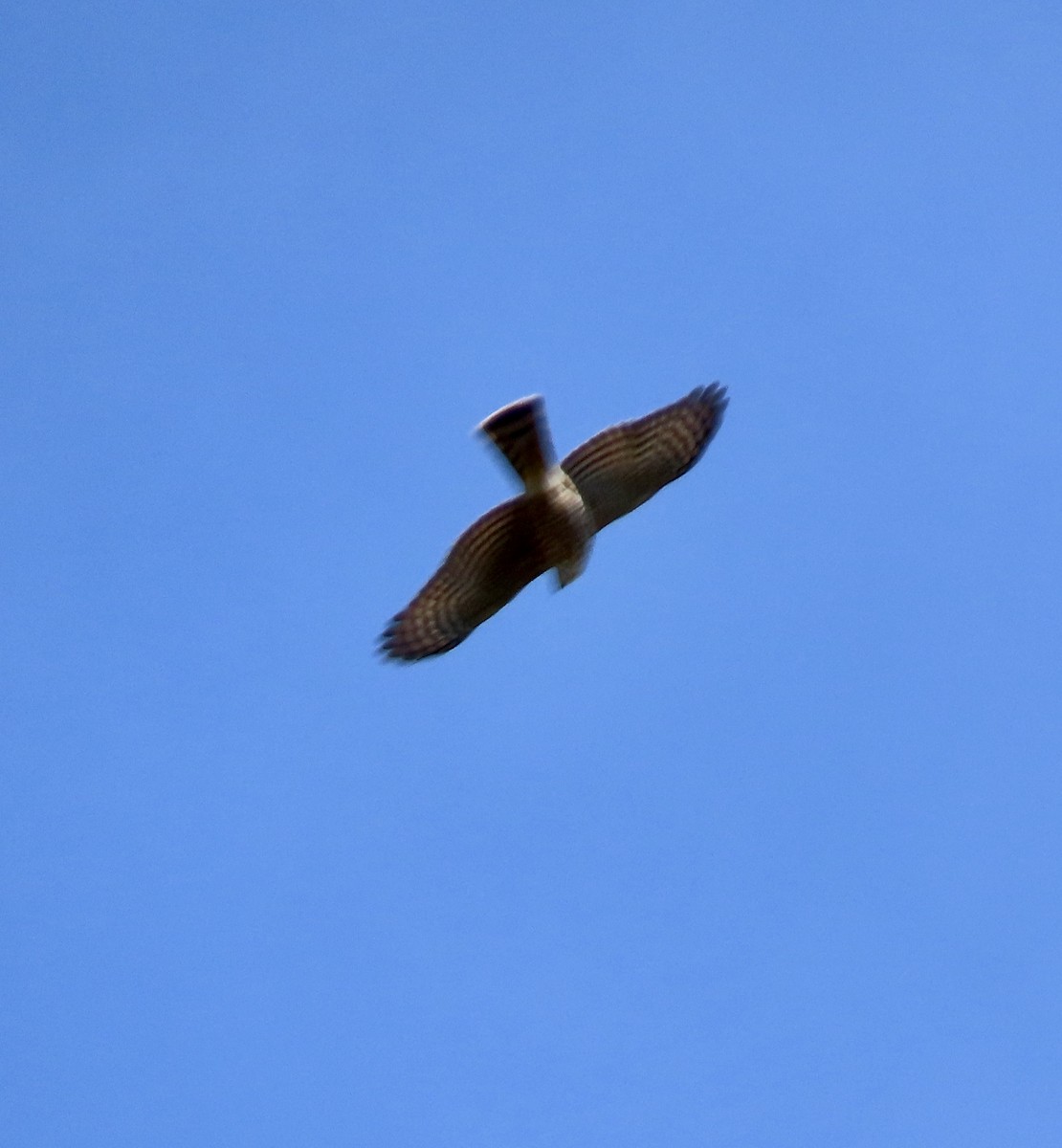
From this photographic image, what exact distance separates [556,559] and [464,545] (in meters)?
0.67

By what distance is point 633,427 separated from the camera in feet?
39.5

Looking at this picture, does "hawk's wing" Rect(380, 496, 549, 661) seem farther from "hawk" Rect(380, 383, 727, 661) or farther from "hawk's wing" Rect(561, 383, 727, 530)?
"hawk's wing" Rect(561, 383, 727, 530)

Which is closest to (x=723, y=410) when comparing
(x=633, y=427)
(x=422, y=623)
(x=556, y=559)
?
(x=633, y=427)

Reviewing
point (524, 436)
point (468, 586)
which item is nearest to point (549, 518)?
point (524, 436)

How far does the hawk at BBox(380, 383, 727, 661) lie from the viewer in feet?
38.3

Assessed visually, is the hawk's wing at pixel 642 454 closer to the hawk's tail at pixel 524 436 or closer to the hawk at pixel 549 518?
the hawk at pixel 549 518

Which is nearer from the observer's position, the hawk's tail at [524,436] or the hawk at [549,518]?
the hawk's tail at [524,436]

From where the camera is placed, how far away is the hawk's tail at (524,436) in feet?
36.5

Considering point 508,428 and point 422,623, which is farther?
point 422,623

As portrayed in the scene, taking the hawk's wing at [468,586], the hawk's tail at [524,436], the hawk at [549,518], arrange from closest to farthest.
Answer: the hawk's tail at [524,436], the hawk at [549,518], the hawk's wing at [468,586]

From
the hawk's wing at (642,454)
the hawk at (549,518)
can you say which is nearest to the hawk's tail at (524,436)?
the hawk at (549,518)

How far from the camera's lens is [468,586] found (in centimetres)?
1234

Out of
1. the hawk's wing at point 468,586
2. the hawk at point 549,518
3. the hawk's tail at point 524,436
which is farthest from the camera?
the hawk's wing at point 468,586

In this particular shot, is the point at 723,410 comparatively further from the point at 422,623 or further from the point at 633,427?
the point at 422,623
